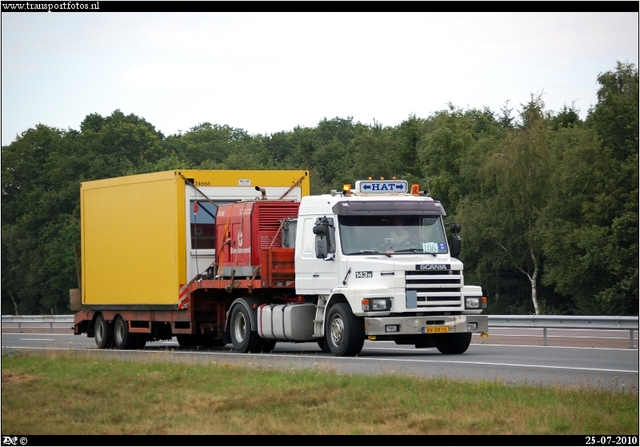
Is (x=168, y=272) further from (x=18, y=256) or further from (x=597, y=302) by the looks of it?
(x=18, y=256)

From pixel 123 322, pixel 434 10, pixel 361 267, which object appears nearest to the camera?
pixel 434 10

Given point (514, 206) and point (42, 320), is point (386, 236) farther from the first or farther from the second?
point (514, 206)

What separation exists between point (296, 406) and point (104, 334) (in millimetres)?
16802

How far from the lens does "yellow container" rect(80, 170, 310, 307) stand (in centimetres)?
2647

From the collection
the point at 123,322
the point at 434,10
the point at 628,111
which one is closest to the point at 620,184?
the point at 628,111

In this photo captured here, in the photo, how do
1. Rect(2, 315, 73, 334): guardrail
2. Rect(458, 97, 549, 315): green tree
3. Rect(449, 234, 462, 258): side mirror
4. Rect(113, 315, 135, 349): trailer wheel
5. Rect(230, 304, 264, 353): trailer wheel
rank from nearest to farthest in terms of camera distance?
Rect(449, 234, 462, 258): side mirror, Rect(230, 304, 264, 353): trailer wheel, Rect(113, 315, 135, 349): trailer wheel, Rect(2, 315, 73, 334): guardrail, Rect(458, 97, 549, 315): green tree

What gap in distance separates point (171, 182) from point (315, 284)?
15.2ft

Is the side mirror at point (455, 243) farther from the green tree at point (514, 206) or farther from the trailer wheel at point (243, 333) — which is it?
the green tree at point (514, 206)

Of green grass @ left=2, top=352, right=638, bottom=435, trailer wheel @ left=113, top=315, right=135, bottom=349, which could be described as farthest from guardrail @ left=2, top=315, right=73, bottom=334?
green grass @ left=2, top=352, right=638, bottom=435

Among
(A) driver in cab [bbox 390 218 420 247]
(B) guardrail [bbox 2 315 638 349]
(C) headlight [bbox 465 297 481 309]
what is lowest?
(B) guardrail [bbox 2 315 638 349]

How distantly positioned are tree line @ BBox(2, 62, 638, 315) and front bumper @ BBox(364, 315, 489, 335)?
2355 cm

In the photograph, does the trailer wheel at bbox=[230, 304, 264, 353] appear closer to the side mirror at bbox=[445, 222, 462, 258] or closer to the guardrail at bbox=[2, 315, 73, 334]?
the side mirror at bbox=[445, 222, 462, 258]

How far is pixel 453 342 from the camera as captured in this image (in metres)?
23.6

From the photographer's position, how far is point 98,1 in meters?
15.2
